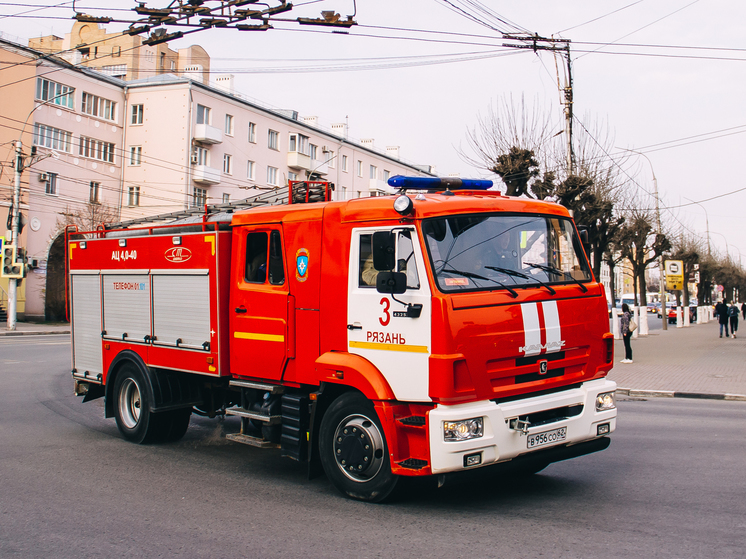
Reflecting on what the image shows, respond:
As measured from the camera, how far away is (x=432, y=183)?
6.40 meters

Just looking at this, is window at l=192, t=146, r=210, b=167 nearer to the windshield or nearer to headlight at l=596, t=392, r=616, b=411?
the windshield

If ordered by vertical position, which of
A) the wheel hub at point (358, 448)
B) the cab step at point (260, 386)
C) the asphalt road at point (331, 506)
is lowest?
the asphalt road at point (331, 506)

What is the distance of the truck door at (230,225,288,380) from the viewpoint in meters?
6.61

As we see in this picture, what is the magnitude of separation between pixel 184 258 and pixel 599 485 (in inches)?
188

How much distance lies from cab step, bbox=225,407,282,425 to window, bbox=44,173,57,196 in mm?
35282

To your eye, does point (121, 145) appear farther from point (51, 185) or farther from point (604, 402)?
point (604, 402)

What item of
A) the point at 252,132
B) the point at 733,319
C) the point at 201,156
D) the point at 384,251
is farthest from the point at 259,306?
the point at 252,132

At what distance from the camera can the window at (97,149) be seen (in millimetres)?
40719

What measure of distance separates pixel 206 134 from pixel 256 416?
40.2 m

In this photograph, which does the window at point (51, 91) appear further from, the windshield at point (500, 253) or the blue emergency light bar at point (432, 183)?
the windshield at point (500, 253)

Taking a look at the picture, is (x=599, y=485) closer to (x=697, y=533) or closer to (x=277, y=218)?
(x=697, y=533)

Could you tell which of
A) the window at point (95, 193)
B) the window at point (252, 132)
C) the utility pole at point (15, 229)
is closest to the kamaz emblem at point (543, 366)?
the utility pole at point (15, 229)

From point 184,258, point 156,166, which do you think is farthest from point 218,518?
point 156,166

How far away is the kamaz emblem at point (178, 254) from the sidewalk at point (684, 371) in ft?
31.6
